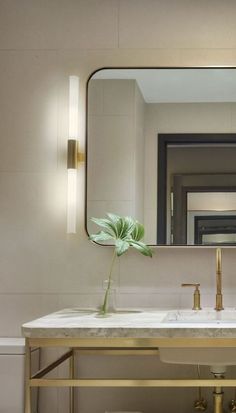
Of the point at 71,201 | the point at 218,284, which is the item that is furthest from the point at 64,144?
the point at 218,284

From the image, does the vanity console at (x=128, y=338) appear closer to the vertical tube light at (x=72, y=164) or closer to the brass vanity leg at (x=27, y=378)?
the brass vanity leg at (x=27, y=378)

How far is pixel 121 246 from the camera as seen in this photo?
2.21 m

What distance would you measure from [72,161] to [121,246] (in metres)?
0.45

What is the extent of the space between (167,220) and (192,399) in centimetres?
72

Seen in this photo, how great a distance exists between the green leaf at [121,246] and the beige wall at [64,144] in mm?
222

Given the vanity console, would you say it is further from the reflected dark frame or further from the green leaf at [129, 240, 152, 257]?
the reflected dark frame

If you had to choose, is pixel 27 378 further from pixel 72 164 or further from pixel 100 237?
pixel 72 164

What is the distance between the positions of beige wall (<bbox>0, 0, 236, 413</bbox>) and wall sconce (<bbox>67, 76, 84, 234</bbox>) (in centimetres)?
3

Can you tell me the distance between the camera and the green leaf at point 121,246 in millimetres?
2186

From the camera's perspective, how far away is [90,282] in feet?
8.07

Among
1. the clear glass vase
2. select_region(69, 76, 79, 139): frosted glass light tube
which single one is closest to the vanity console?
the clear glass vase

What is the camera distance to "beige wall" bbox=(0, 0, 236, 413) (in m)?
2.44

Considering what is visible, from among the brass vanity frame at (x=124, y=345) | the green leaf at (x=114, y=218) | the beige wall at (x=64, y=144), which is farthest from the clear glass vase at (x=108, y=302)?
the brass vanity frame at (x=124, y=345)

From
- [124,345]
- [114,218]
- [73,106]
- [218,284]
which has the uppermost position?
[73,106]
